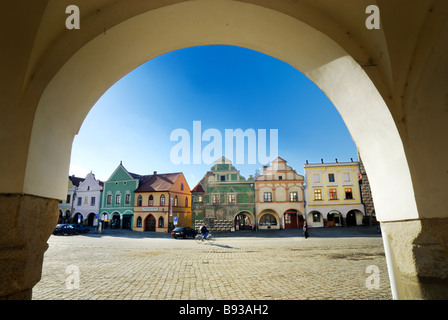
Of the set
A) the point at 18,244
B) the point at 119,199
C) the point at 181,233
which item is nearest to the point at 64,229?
the point at 119,199

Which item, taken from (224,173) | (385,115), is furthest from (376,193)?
(224,173)

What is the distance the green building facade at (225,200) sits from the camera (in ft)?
113

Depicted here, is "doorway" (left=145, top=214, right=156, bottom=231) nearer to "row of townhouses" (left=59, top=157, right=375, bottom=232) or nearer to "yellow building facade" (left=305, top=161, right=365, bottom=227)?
"row of townhouses" (left=59, top=157, right=375, bottom=232)

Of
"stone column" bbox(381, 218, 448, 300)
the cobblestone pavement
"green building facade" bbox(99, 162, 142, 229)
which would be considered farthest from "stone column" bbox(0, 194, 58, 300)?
"green building facade" bbox(99, 162, 142, 229)

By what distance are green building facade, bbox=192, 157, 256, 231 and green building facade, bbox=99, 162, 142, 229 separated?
10.8m

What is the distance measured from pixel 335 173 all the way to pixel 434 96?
119ft

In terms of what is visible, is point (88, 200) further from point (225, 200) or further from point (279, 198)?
point (279, 198)

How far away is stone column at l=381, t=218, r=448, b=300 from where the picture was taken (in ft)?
6.66

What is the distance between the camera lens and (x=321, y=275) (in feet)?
23.8

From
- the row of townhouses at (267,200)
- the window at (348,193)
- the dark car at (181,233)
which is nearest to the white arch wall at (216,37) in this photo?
the dark car at (181,233)

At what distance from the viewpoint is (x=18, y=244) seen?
184 cm

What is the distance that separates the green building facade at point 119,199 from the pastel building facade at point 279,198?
19.5 metres

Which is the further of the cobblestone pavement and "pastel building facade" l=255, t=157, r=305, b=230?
"pastel building facade" l=255, t=157, r=305, b=230
